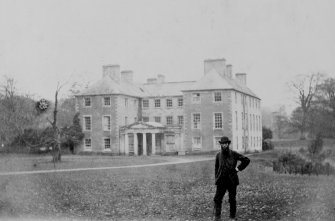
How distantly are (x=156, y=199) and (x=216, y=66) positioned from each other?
3740 centimetres

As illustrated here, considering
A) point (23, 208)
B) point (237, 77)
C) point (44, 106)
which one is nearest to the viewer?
point (23, 208)

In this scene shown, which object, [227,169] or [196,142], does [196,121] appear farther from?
[227,169]

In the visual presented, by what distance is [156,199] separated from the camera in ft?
48.7

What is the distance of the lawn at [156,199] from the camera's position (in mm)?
11742

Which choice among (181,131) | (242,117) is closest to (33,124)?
(181,131)

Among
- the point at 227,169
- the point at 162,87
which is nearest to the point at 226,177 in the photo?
the point at 227,169

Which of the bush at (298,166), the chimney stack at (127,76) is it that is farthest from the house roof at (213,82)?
the bush at (298,166)

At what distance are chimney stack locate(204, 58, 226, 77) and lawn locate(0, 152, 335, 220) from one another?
30841mm

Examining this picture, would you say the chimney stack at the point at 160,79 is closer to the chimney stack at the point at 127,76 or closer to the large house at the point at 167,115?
the large house at the point at 167,115

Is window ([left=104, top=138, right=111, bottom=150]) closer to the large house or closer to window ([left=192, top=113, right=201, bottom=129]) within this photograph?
the large house

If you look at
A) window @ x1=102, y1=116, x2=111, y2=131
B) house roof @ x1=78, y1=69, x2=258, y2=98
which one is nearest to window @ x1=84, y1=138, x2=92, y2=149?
window @ x1=102, y1=116, x2=111, y2=131

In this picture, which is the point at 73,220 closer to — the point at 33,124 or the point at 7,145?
the point at 7,145

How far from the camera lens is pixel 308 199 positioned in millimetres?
13656

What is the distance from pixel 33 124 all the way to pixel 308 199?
1858 inches
